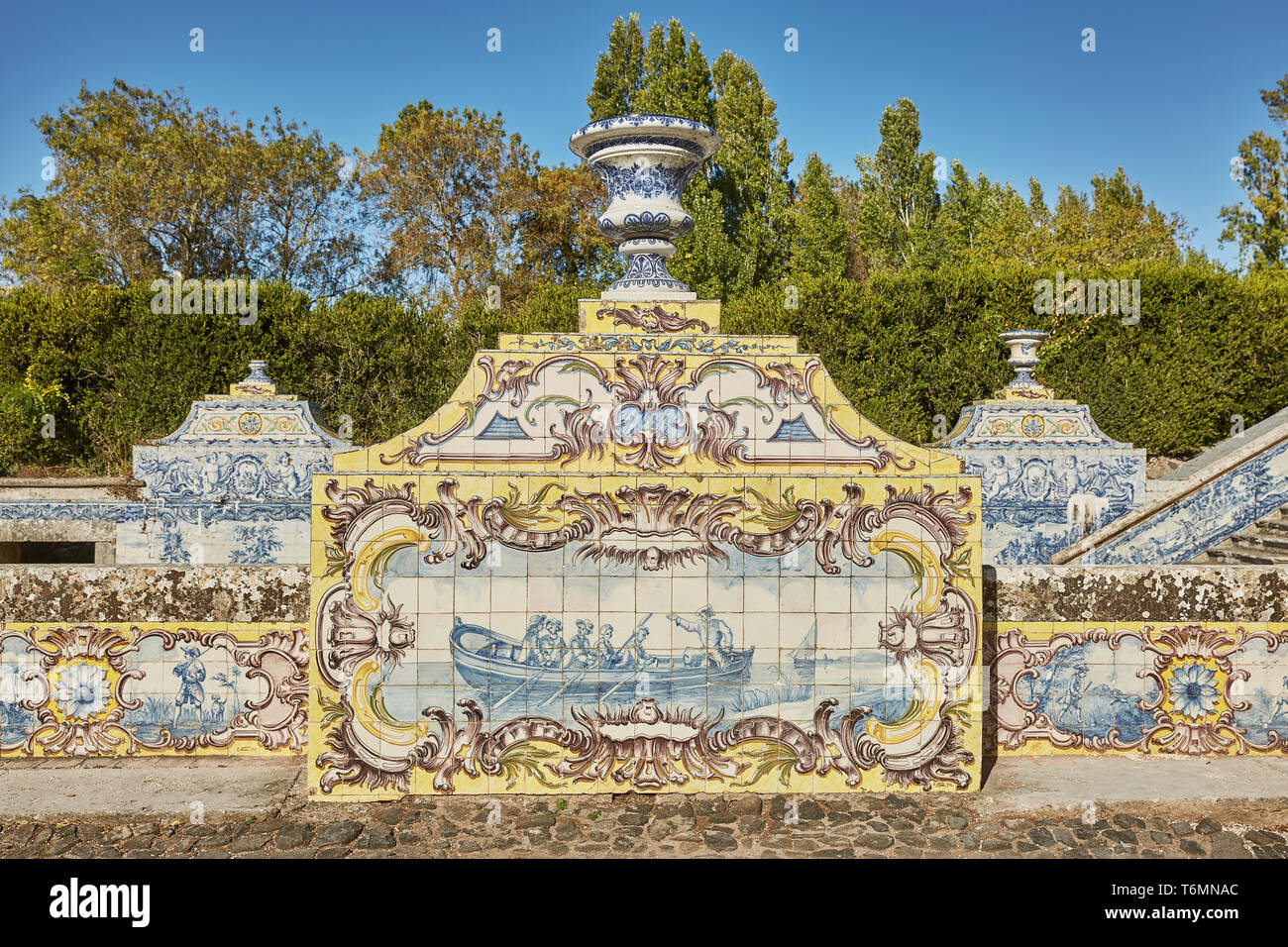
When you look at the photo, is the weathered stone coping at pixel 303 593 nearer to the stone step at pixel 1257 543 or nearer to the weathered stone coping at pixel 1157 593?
the weathered stone coping at pixel 1157 593

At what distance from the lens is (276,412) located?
27.1ft

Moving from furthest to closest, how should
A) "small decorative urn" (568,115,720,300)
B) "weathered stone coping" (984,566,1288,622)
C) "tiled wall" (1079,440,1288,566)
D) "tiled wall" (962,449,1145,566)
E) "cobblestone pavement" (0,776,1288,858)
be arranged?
"tiled wall" (962,449,1145,566) → "tiled wall" (1079,440,1288,566) → "small decorative urn" (568,115,720,300) → "weathered stone coping" (984,566,1288,622) → "cobblestone pavement" (0,776,1288,858)

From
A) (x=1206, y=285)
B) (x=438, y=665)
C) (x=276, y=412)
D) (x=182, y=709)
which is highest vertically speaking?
(x=1206, y=285)

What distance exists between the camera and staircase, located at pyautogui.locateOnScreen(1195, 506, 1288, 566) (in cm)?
695

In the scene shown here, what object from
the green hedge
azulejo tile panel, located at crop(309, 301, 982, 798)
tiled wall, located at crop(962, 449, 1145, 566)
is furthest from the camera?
the green hedge

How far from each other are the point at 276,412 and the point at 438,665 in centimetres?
525

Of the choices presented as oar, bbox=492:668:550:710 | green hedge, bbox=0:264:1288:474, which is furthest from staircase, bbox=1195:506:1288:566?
oar, bbox=492:668:550:710

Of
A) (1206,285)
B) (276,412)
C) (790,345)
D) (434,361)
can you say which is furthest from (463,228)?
(790,345)

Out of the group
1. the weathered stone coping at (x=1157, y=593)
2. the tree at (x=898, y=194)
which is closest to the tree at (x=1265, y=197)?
the tree at (x=898, y=194)

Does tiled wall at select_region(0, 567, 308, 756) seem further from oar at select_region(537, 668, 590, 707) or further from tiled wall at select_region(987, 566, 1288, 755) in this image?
tiled wall at select_region(987, 566, 1288, 755)

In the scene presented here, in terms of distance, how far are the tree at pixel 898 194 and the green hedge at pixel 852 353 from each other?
1364cm

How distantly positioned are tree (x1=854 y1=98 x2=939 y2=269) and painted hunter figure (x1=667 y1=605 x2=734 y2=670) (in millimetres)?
24178

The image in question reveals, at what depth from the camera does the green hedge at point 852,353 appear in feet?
41.5
